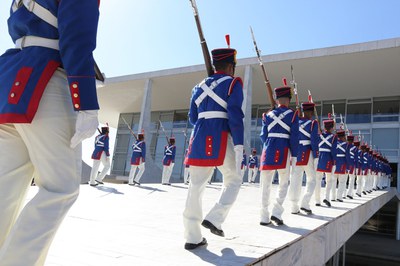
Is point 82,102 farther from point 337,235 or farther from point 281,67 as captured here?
point 281,67

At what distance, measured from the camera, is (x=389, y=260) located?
16.1 meters

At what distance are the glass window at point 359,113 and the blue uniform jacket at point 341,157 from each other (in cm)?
1618

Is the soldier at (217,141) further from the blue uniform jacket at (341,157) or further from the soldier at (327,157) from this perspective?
the blue uniform jacket at (341,157)

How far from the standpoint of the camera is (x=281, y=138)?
5.03m

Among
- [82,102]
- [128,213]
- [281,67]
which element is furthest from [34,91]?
[281,67]

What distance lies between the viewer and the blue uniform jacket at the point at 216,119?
130 inches

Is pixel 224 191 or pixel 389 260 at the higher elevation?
pixel 224 191

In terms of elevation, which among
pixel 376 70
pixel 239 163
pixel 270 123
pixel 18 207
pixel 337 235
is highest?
pixel 376 70

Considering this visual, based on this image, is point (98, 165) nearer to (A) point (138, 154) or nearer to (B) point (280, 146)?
(A) point (138, 154)

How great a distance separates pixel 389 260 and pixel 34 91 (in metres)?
18.4

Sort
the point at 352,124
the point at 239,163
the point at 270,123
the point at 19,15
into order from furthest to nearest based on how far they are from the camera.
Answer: the point at 352,124, the point at 270,123, the point at 239,163, the point at 19,15

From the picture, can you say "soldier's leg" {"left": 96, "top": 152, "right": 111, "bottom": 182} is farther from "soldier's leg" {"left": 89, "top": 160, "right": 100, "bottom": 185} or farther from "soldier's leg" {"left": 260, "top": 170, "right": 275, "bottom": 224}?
"soldier's leg" {"left": 260, "top": 170, "right": 275, "bottom": 224}

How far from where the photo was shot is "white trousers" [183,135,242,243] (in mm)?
3082

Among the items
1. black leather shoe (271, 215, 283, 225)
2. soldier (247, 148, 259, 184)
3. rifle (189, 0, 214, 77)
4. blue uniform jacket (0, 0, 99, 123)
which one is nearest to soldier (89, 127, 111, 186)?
black leather shoe (271, 215, 283, 225)
